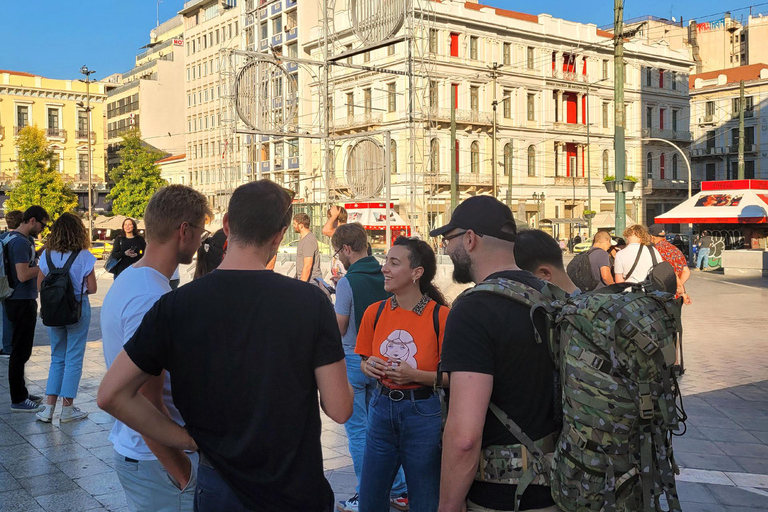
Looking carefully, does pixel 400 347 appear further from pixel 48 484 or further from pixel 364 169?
pixel 364 169

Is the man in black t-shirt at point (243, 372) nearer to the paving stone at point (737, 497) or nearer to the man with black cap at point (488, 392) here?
the man with black cap at point (488, 392)

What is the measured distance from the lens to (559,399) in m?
2.52

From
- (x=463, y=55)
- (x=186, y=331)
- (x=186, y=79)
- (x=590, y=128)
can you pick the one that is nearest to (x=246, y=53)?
(x=186, y=331)

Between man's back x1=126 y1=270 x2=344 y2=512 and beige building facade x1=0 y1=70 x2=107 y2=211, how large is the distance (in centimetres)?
6183

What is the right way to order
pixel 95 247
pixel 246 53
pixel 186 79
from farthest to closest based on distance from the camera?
1. pixel 186 79
2. pixel 95 247
3. pixel 246 53

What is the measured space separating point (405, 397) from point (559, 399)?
135cm

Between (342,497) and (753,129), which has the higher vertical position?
(753,129)

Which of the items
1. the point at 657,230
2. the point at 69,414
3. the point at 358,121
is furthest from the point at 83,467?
the point at 358,121

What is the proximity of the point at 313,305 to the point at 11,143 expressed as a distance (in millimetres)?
66688

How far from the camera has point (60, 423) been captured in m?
7.04

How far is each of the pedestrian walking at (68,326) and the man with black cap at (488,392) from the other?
17.2 ft

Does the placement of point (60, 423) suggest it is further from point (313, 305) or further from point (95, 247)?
point (95, 247)

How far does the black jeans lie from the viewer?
24.2 ft

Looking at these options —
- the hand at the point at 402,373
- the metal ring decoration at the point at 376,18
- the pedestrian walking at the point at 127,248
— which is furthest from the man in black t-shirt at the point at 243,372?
the metal ring decoration at the point at 376,18
